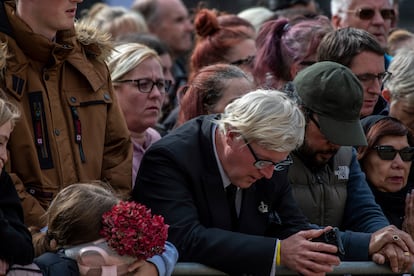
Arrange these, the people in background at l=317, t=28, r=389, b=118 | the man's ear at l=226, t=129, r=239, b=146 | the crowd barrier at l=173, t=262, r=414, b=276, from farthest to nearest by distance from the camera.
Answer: the people in background at l=317, t=28, r=389, b=118
the man's ear at l=226, t=129, r=239, b=146
the crowd barrier at l=173, t=262, r=414, b=276

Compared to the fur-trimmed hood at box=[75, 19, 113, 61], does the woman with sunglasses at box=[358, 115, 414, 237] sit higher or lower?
lower

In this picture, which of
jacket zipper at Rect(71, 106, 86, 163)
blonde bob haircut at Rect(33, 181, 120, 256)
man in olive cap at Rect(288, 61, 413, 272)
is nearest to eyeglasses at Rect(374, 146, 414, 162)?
man in olive cap at Rect(288, 61, 413, 272)

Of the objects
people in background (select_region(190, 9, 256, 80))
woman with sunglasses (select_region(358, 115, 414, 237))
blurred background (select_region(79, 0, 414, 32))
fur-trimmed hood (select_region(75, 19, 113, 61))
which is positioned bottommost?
blurred background (select_region(79, 0, 414, 32))

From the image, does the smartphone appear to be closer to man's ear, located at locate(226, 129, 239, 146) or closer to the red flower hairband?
man's ear, located at locate(226, 129, 239, 146)

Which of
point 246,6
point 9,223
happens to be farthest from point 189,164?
point 246,6

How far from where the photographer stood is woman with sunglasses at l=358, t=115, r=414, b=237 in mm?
5629

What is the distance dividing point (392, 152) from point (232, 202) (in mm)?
1215

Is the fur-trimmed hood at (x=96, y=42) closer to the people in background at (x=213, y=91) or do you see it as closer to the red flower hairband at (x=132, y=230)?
the people in background at (x=213, y=91)

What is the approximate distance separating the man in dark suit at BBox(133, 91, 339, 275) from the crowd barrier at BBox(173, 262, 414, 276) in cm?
4

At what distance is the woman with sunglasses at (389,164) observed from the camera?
563 cm

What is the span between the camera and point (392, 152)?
563 centimetres

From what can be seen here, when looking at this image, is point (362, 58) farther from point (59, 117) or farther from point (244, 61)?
point (59, 117)

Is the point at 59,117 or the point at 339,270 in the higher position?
the point at 59,117

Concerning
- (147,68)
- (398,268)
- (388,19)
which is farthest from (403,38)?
(398,268)
